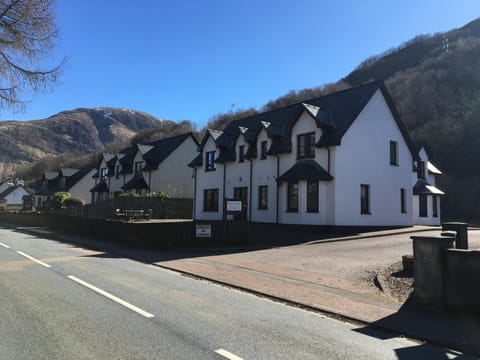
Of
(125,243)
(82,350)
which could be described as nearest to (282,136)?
(125,243)

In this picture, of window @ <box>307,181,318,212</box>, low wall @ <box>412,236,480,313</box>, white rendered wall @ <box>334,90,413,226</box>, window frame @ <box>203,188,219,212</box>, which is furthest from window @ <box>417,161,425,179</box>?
low wall @ <box>412,236,480,313</box>

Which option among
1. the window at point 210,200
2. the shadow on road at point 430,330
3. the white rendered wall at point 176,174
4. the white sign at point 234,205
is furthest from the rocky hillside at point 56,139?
the shadow on road at point 430,330

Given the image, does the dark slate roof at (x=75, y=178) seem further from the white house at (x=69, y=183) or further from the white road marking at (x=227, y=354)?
the white road marking at (x=227, y=354)

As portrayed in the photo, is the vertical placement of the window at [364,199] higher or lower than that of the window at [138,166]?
lower

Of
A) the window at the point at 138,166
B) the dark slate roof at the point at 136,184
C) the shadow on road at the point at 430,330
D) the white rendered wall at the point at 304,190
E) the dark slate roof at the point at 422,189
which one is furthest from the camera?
the window at the point at 138,166

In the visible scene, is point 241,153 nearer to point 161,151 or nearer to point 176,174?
point 176,174

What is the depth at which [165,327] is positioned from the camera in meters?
6.34

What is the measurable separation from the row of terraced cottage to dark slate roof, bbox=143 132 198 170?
993cm

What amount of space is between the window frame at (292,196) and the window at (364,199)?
4121mm

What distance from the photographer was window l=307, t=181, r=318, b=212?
80.6 ft

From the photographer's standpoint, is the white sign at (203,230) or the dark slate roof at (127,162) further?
the dark slate roof at (127,162)

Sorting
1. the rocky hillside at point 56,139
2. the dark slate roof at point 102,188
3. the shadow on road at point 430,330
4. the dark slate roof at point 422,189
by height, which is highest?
the rocky hillside at point 56,139

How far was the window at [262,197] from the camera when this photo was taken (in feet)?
92.0

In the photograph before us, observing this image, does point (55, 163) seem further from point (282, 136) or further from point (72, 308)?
point (72, 308)
